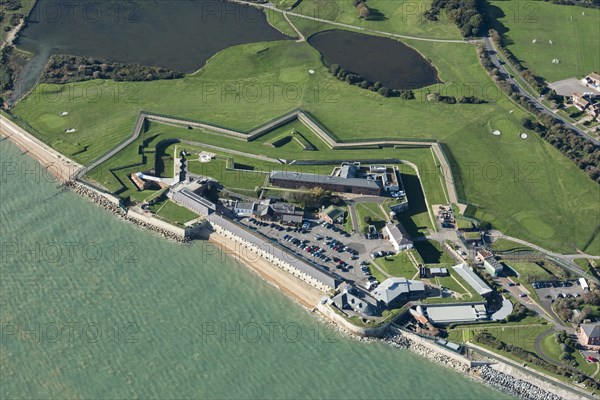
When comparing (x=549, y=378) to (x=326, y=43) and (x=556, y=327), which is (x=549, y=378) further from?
(x=326, y=43)

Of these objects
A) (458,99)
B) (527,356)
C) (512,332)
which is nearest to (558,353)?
(527,356)

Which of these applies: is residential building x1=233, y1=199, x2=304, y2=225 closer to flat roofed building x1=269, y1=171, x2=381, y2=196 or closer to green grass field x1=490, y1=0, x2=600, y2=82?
flat roofed building x1=269, y1=171, x2=381, y2=196

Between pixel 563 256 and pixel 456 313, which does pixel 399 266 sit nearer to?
pixel 456 313

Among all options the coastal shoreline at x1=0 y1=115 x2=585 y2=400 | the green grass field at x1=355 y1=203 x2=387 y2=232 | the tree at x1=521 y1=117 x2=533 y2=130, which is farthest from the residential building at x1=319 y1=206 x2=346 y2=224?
the tree at x1=521 y1=117 x2=533 y2=130

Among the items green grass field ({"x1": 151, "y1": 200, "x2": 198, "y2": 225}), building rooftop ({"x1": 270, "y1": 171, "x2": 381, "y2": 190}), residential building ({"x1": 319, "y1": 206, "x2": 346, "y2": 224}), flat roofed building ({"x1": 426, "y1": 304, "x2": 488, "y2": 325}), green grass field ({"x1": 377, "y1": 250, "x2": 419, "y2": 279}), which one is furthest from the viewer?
building rooftop ({"x1": 270, "y1": 171, "x2": 381, "y2": 190})

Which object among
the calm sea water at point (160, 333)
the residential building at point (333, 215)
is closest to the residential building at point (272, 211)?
the residential building at point (333, 215)
